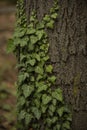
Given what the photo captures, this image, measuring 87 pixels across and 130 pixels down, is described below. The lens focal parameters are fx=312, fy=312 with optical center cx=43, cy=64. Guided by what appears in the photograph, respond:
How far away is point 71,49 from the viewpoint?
11.1ft

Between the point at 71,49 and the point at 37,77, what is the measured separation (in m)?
0.49

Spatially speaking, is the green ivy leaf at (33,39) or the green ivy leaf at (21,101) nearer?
the green ivy leaf at (33,39)

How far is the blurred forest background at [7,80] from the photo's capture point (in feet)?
15.7

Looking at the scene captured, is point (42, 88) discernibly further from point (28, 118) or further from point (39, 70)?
point (28, 118)

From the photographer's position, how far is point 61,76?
3.49 m

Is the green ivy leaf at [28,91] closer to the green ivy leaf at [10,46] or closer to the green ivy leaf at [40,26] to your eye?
the green ivy leaf at [10,46]

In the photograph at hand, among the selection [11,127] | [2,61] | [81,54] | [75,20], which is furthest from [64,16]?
[2,61]

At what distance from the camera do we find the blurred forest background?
4.77m

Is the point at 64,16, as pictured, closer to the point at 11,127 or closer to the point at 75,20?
the point at 75,20

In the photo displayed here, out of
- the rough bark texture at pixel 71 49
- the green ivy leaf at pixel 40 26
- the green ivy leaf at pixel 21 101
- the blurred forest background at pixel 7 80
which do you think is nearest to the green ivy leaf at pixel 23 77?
the green ivy leaf at pixel 21 101

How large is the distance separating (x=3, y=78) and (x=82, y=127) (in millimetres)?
2708

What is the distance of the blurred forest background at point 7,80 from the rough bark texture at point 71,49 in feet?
4.55

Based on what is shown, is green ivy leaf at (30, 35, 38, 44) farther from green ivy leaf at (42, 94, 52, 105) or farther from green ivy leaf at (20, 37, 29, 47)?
green ivy leaf at (42, 94, 52, 105)

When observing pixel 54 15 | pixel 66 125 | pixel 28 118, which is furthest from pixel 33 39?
pixel 66 125
